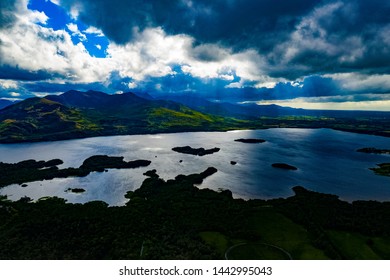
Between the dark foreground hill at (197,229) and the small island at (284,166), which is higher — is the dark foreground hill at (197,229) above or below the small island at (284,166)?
above

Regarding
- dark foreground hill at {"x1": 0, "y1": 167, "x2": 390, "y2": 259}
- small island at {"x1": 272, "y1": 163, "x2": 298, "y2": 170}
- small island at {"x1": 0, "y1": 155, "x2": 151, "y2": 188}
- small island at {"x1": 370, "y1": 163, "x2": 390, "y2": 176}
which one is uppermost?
dark foreground hill at {"x1": 0, "y1": 167, "x2": 390, "y2": 259}

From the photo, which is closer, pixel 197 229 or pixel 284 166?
pixel 197 229

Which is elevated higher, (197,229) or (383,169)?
(197,229)

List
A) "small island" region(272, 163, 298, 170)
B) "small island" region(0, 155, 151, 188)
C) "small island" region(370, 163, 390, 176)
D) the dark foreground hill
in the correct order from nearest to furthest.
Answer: the dark foreground hill → "small island" region(0, 155, 151, 188) → "small island" region(370, 163, 390, 176) → "small island" region(272, 163, 298, 170)

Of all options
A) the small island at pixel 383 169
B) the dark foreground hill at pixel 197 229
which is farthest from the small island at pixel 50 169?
the small island at pixel 383 169

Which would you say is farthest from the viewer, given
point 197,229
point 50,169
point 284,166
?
point 284,166

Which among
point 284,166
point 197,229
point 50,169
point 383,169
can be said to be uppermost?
point 197,229

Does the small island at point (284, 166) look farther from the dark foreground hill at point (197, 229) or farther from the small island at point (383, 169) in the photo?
the dark foreground hill at point (197, 229)

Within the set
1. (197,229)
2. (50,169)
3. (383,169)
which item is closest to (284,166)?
(383,169)

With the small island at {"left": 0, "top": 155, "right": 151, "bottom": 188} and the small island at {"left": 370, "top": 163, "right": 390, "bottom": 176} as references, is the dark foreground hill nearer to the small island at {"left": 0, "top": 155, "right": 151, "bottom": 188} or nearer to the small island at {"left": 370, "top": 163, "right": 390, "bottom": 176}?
the small island at {"left": 0, "top": 155, "right": 151, "bottom": 188}

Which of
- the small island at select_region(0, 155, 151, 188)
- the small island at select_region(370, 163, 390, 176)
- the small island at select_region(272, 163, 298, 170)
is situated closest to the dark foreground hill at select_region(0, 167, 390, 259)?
the small island at select_region(0, 155, 151, 188)

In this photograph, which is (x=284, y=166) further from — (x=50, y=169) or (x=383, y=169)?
(x=50, y=169)

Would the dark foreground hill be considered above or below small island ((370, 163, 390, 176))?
above
